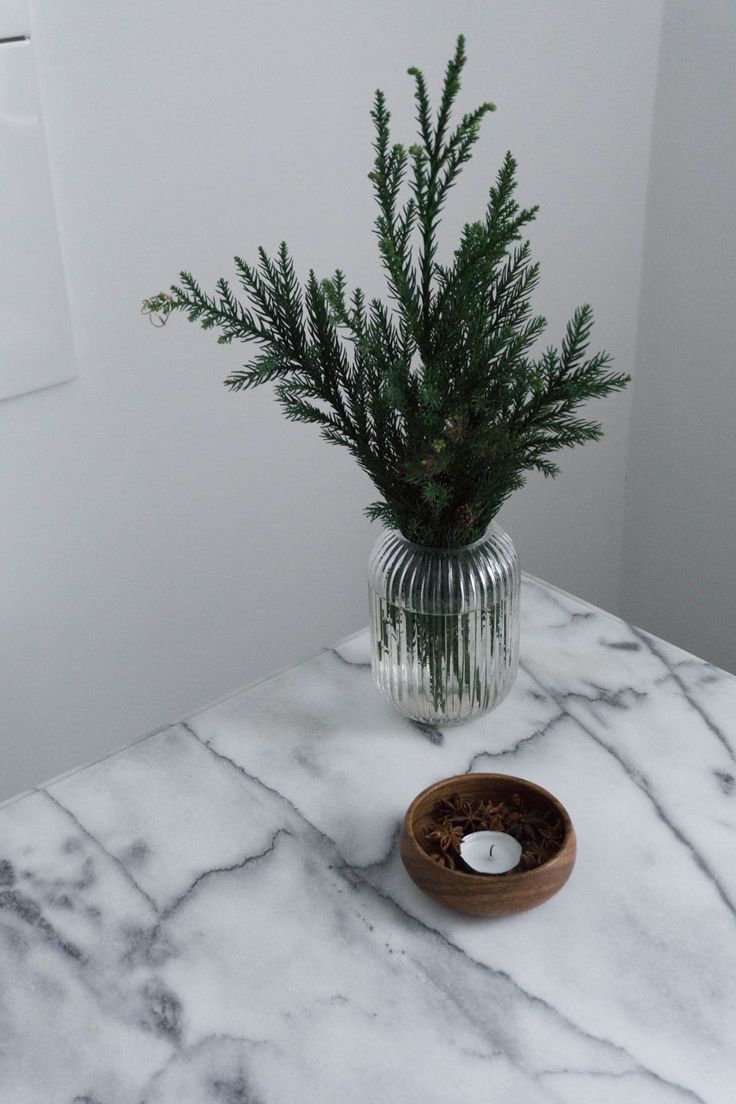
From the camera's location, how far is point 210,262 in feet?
4.66

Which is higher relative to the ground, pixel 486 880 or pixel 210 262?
pixel 210 262

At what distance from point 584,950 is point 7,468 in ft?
2.86

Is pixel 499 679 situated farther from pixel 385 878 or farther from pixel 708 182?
pixel 708 182

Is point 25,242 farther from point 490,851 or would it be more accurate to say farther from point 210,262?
point 490,851

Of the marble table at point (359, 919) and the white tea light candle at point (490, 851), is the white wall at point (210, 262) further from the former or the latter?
the white tea light candle at point (490, 851)

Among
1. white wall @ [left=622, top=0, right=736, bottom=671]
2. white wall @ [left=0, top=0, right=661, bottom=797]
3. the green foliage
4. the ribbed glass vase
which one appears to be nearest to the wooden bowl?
the ribbed glass vase

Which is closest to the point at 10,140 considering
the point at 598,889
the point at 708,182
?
the point at 598,889

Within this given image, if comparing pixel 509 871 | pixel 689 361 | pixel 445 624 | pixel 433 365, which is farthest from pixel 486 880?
pixel 689 361

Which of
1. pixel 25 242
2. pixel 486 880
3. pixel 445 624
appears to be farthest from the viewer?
pixel 25 242

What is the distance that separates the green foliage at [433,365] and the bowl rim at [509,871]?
209 millimetres

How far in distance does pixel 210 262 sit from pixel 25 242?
0.84 ft

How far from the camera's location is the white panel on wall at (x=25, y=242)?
3.87 ft

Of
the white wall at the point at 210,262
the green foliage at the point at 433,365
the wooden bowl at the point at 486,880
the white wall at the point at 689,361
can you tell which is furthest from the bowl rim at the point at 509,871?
the white wall at the point at 689,361

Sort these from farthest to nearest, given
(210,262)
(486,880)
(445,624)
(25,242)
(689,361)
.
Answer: (689,361)
(210,262)
(25,242)
(445,624)
(486,880)
